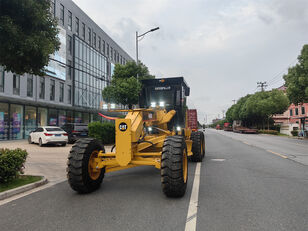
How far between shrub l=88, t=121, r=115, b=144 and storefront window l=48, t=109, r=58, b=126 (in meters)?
12.1

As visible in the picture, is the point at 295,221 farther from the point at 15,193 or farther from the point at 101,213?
the point at 15,193

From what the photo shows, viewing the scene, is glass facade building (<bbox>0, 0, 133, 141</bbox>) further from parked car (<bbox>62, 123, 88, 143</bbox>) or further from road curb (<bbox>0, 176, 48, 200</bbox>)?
road curb (<bbox>0, 176, 48, 200</bbox>)

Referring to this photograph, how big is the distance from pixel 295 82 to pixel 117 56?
33.2m

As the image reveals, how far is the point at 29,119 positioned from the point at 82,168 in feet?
71.9

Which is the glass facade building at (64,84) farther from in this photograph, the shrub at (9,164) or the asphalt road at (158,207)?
the asphalt road at (158,207)

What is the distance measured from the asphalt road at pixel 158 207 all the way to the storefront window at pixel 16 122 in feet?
61.3

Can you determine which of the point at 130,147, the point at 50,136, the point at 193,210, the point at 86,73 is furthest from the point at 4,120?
the point at 193,210

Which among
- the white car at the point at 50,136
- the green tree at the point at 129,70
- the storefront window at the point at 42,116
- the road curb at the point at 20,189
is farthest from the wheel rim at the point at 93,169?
the storefront window at the point at 42,116

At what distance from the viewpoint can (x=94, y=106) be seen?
3684 centimetres

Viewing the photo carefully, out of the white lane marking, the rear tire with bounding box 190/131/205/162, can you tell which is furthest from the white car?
the white lane marking

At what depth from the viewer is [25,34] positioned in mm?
6656

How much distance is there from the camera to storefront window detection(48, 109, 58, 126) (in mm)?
26942

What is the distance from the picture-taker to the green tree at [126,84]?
24.2 metres

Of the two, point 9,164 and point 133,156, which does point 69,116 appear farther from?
point 133,156
